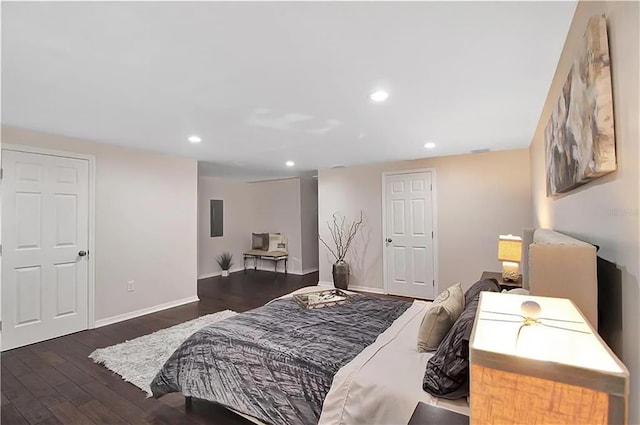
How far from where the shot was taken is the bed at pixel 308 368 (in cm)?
145

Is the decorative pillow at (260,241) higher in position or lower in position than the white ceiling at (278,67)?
lower

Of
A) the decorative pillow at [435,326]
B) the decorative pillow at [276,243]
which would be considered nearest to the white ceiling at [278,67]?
the decorative pillow at [435,326]

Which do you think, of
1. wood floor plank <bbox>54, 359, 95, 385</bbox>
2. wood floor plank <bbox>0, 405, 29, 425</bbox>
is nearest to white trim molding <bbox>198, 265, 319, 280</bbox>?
wood floor plank <bbox>54, 359, 95, 385</bbox>

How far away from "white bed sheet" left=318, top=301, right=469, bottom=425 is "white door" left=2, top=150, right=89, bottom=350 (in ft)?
11.7

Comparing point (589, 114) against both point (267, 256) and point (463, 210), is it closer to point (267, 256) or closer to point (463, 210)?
point (463, 210)

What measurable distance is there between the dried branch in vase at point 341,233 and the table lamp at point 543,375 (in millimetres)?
4771

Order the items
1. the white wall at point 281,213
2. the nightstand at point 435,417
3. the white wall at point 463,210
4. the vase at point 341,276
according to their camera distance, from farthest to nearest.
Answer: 1. the white wall at point 281,213
2. the vase at point 341,276
3. the white wall at point 463,210
4. the nightstand at point 435,417

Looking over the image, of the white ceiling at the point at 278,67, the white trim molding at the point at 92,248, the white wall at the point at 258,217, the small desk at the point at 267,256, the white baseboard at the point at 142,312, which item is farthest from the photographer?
the small desk at the point at 267,256

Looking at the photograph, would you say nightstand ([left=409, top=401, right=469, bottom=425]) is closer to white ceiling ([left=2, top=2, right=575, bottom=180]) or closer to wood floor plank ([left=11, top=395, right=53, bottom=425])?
white ceiling ([left=2, top=2, right=575, bottom=180])

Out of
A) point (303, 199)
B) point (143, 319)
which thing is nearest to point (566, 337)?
point (143, 319)

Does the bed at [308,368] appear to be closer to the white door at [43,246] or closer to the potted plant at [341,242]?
the white door at [43,246]

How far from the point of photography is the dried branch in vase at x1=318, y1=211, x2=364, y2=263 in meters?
5.61

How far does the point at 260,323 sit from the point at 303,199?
527 cm

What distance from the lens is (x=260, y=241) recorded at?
25.0ft
